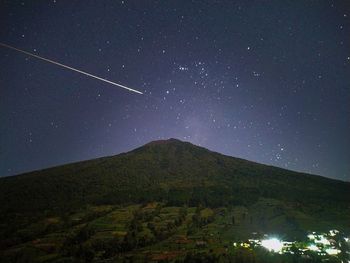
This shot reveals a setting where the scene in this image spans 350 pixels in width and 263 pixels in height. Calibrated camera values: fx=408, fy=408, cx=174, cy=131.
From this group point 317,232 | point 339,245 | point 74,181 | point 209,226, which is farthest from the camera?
point 74,181

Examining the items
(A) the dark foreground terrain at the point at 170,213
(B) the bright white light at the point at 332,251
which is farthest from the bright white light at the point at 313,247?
(B) the bright white light at the point at 332,251

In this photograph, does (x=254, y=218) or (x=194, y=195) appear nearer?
(x=254, y=218)

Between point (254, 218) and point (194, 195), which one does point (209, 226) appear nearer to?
point (254, 218)

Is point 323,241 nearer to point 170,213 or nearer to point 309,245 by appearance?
point 309,245

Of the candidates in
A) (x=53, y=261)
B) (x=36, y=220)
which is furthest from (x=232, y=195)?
(x=53, y=261)

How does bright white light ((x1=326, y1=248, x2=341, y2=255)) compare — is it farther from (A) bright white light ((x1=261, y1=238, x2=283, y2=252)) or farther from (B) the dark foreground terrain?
(A) bright white light ((x1=261, y1=238, x2=283, y2=252))

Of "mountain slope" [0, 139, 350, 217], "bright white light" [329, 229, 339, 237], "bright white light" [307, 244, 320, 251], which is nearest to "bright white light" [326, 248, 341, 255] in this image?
"bright white light" [307, 244, 320, 251]
